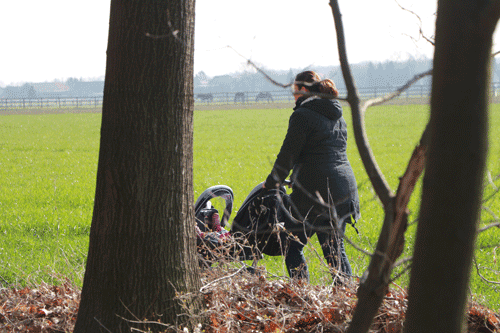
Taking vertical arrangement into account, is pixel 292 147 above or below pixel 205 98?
below

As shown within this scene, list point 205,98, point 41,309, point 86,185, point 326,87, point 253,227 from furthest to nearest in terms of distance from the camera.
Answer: point 205,98 → point 86,185 → point 253,227 → point 326,87 → point 41,309

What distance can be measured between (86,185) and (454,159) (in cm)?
1016

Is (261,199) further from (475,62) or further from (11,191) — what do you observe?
(11,191)

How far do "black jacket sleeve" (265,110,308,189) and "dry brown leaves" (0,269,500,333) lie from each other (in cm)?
81

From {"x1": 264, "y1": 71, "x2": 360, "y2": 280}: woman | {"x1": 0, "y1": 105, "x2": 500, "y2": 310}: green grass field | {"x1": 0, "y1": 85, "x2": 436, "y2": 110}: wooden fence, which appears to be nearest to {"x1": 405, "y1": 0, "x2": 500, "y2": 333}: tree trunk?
{"x1": 0, "y1": 105, "x2": 500, "y2": 310}: green grass field

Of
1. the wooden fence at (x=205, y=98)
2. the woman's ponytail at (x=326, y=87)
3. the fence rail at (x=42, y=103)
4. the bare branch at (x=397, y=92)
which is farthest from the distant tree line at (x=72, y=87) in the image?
the bare branch at (x=397, y=92)

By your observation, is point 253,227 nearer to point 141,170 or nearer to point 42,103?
point 141,170

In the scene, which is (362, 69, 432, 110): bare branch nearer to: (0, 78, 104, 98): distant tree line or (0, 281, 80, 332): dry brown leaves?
(0, 281, 80, 332): dry brown leaves

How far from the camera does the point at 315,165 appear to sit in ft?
13.1

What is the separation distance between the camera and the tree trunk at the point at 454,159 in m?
1.29

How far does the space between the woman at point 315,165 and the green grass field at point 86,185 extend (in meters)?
0.23

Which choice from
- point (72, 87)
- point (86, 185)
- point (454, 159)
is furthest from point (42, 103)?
point (72, 87)

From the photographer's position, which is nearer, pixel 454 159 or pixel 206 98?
pixel 454 159

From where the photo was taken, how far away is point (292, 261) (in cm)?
415
